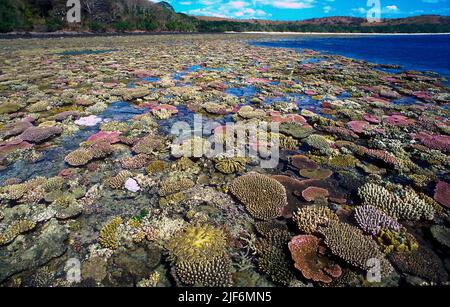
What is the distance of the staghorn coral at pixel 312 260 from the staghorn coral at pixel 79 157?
5.80 m

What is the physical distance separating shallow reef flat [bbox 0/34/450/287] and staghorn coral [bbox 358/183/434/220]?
28 mm

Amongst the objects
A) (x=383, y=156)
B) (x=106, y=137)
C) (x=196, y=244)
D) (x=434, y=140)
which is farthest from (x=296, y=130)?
(x=106, y=137)

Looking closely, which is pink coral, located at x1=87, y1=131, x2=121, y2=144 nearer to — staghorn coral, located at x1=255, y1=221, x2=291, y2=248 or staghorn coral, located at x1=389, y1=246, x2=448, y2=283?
staghorn coral, located at x1=255, y1=221, x2=291, y2=248

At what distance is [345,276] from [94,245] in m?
4.27

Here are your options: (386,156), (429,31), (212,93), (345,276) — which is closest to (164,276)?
(345,276)

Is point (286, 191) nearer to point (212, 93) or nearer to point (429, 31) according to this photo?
point (212, 93)

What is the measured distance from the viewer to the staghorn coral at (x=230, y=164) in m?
6.66

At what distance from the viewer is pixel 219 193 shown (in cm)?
586

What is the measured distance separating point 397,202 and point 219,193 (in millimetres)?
3913

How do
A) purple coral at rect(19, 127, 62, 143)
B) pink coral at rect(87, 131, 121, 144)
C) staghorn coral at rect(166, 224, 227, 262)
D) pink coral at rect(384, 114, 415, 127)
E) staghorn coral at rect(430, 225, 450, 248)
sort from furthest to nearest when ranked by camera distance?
pink coral at rect(384, 114, 415, 127) → pink coral at rect(87, 131, 121, 144) → purple coral at rect(19, 127, 62, 143) → staghorn coral at rect(430, 225, 450, 248) → staghorn coral at rect(166, 224, 227, 262)

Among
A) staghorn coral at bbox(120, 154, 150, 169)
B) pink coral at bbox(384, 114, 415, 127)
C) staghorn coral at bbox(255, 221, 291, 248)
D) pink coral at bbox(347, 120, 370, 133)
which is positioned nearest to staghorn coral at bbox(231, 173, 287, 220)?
staghorn coral at bbox(255, 221, 291, 248)

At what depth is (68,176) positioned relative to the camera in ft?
20.5

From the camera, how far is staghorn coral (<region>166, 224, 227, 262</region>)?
4.16m

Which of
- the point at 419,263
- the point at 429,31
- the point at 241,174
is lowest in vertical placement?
the point at 419,263
